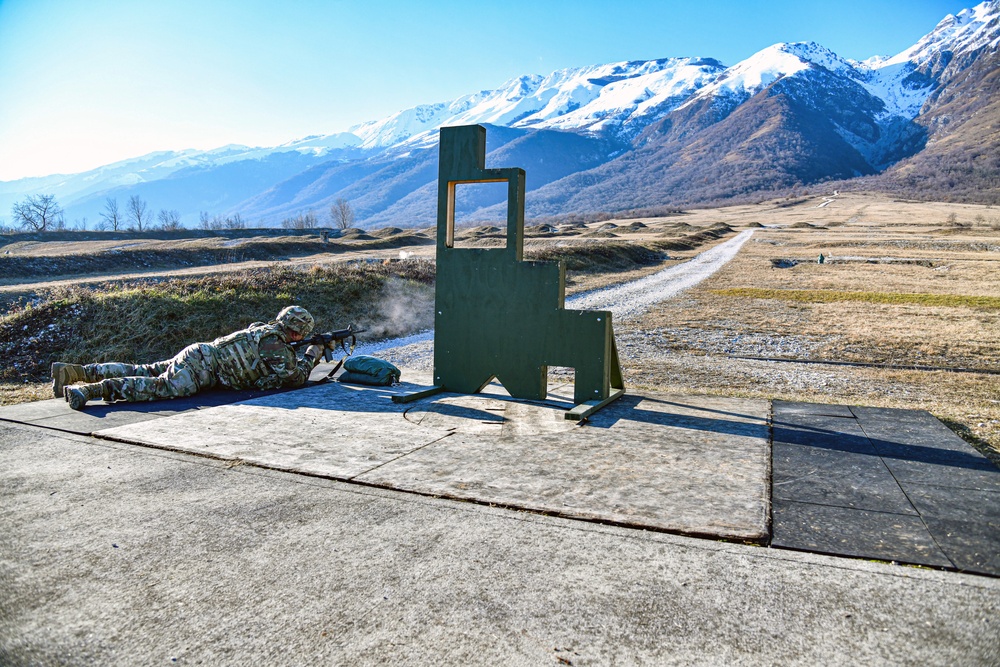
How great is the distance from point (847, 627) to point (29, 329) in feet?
37.8

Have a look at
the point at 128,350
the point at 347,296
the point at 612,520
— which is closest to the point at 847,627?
the point at 612,520

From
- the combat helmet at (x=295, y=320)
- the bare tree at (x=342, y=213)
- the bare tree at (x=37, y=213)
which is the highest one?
the bare tree at (x=342, y=213)

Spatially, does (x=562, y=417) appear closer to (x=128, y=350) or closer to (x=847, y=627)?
(x=847, y=627)

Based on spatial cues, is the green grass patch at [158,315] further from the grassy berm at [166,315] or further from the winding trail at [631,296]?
the winding trail at [631,296]

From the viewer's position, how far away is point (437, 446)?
4.68m

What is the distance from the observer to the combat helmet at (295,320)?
22.2 ft

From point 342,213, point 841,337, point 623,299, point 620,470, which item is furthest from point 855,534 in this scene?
point 342,213

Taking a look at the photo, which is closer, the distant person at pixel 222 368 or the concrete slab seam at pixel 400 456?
the concrete slab seam at pixel 400 456

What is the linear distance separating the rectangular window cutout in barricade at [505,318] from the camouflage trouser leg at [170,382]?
6.83 feet

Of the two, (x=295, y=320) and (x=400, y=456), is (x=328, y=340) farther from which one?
(x=400, y=456)

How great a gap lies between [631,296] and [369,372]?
46.4 feet

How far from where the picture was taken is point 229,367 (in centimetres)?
652

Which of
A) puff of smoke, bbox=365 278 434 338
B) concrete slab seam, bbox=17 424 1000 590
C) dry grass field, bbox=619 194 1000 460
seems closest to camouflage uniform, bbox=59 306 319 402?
concrete slab seam, bbox=17 424 1000 590

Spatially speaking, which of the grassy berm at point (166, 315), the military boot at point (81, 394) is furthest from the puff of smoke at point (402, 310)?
the military boot at point (81, 394)
